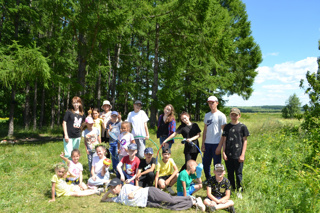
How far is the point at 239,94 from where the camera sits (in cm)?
2711

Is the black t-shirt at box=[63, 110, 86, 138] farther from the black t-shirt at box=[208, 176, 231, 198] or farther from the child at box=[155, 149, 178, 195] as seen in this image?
the black t-shirt at box=[208, 176, 231, 198]

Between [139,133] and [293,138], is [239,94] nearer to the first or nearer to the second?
[293,138]

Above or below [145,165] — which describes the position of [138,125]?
above

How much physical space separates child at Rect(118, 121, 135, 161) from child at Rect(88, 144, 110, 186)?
0.48 meters

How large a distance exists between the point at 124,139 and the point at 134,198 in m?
1.73

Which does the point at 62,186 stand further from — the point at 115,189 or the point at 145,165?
the point at 145,165

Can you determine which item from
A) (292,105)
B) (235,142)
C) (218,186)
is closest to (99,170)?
(218,186)

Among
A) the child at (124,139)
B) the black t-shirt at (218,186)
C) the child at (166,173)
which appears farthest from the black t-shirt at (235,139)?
the child at (124,139)

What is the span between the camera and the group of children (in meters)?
4.66

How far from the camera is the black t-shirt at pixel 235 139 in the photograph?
495 cm

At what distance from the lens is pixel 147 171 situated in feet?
18.1

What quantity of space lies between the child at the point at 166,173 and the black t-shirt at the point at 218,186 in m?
1.10

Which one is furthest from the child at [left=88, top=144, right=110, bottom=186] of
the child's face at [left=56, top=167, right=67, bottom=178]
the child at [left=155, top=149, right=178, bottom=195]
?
the child at [left=155, top=149, right=178, bottom=195]

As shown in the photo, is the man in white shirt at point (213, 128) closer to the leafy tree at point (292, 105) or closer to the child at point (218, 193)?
the child at point (218, 193)
